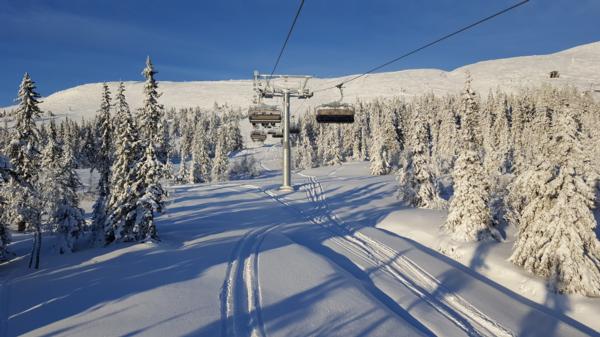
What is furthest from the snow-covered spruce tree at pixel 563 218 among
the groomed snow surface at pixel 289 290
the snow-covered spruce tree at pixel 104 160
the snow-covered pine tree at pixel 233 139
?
the snow-covered pine tree at pixel 233 139

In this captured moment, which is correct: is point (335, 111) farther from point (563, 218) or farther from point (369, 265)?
point (563, 218)

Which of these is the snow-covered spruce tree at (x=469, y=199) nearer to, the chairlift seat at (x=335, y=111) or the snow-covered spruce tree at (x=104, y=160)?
the chairlift seat at (x=335, y=111)

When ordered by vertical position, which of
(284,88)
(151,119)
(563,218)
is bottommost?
(563,218)

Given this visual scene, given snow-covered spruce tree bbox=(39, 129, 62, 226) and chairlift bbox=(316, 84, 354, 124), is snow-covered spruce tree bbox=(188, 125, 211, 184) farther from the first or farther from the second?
chairlift bbox=(316, 84, 354, 124)

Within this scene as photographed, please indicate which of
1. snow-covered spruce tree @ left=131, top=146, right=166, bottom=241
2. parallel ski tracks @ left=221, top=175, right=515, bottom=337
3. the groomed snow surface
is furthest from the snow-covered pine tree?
parallel ski tracks @ left=221, top=175, right=515, bottom=337

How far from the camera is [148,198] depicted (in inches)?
750

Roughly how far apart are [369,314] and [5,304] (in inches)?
446

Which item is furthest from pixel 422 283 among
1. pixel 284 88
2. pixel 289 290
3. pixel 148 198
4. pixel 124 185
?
pixel 284 88

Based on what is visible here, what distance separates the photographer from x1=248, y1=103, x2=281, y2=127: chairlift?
27.9 m

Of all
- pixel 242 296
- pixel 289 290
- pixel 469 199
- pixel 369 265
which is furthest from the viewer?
pixel 469 199

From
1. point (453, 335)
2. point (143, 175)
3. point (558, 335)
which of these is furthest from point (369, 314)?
point (143, 175)

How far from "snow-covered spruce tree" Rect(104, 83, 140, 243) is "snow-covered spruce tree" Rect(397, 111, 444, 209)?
75.3 feet

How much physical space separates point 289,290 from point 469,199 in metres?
15.4

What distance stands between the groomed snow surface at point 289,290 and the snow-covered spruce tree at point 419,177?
9529 mm
